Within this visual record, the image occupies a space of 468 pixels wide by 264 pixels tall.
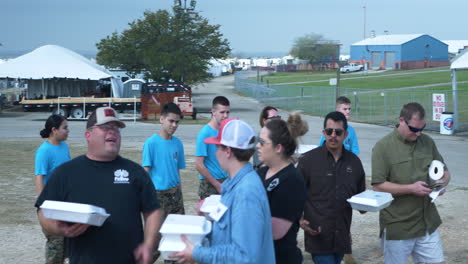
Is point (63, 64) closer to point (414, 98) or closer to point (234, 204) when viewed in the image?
point (414, 98)

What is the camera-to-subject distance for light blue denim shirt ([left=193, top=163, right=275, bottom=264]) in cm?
292

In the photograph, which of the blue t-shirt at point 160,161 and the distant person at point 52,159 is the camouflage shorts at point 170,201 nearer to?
the blue t-shirt at point 160,161

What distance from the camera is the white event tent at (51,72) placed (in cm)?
3916

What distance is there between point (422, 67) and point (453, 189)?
75085 millimetres

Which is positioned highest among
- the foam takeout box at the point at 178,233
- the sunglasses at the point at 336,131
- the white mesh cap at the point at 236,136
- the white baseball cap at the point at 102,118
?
the white baseball cap at the point at 102,118

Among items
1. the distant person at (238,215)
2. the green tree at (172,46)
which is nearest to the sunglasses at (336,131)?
the distant person at (238,215)

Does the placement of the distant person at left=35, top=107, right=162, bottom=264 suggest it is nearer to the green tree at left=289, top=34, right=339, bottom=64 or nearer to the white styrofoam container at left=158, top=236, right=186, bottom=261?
the white styrofoam container at left=158, top=236, right=186, bottom=261

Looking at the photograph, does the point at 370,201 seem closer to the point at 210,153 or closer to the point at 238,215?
the point at 238,215

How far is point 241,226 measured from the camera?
2918mm

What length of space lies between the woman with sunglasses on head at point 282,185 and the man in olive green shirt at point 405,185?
1.72 m

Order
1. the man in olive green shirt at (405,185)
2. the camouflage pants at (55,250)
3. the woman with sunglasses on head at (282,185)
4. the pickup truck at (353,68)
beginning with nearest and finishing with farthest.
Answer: the woman with sunglasses on head at (282,185), the man in olive green shirt at (405,185), the camouflage pants at (55,250), the pickup truck at (353,68)

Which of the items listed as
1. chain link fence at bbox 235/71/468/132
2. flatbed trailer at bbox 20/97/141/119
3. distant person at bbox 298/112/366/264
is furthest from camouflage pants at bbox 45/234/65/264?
flatbed trailer at bbox 20/97/141/119

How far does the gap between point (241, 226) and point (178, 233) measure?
333mm

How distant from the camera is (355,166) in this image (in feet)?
17.0
